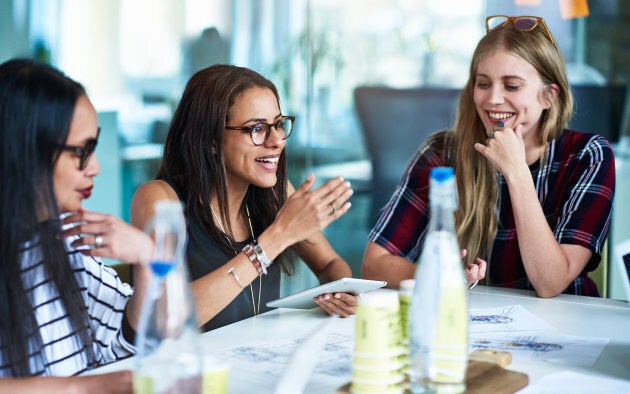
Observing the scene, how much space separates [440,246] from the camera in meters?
1.20

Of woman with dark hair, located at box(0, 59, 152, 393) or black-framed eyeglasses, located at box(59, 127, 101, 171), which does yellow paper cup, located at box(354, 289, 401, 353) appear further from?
black-framed eyeglasses, located at box(59, 127, 101, 171)

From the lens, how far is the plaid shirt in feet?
7.35

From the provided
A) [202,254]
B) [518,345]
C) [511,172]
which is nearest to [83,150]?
[202,254]

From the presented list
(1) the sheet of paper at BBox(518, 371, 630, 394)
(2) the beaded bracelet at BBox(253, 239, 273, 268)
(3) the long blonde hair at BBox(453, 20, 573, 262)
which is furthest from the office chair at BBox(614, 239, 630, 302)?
(2) the beaded bracelet at BBox(253, 239, 273, 268)

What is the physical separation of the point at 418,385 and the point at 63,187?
0.67 meters

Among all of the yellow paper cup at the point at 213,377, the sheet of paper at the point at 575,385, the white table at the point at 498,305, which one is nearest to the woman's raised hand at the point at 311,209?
the white table at the point at 498,305

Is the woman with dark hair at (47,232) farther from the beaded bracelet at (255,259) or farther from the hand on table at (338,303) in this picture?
the hand on table at (338,303)

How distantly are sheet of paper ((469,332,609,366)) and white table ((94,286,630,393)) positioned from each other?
2 centimetres

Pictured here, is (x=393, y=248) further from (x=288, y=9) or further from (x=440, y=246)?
(x=288, y=9)

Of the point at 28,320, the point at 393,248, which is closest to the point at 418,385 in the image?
the point at 28,320

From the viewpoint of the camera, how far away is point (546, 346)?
1627 mm

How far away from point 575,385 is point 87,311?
2.93 feet

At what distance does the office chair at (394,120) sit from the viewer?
14.0 feet

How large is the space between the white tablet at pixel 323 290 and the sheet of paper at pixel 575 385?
52 cm
